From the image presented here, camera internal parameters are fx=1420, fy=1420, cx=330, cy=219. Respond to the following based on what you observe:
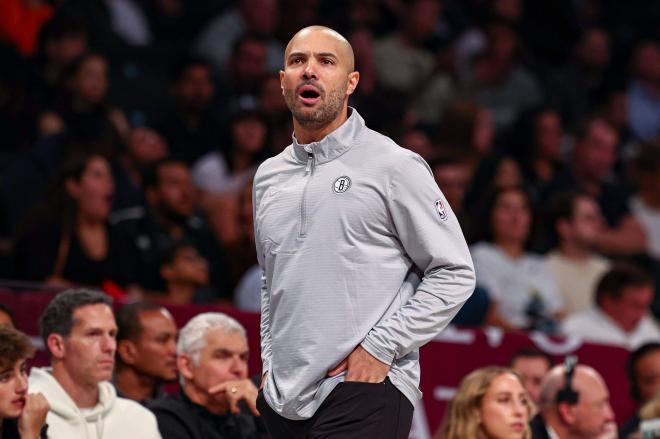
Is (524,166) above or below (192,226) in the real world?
above

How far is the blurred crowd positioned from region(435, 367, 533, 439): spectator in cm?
170

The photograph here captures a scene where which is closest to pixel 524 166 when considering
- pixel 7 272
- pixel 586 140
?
pixel 586 140

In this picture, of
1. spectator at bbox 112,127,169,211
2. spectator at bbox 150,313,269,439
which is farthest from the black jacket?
spectator at bbox 112,127,169,211

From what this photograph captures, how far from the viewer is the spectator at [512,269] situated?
927 cm

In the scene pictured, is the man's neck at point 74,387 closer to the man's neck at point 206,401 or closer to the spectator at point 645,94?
the man's neck at point 206,401

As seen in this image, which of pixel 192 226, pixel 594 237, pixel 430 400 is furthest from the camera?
pixel 594 237

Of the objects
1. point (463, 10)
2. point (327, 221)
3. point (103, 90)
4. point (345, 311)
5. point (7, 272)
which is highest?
point (463, 10)

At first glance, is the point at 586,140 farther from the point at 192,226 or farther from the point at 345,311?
the point at 345,311

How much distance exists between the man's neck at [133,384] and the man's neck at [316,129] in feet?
8.49

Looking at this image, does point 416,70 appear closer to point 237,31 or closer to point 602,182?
point 237,31

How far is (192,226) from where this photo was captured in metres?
9.09

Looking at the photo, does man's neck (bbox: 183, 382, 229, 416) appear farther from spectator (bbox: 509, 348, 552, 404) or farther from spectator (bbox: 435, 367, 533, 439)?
spectator (bbox: 509, 348, 552, 404)

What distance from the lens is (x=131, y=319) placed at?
6.75m

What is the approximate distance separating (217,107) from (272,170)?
6.39 meters
